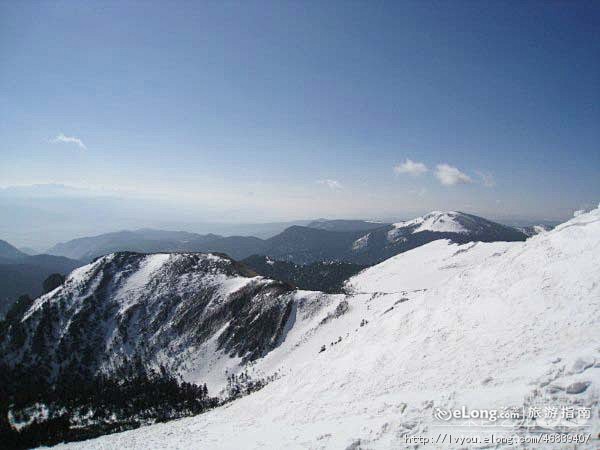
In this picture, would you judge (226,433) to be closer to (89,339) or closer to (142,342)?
(142,342)

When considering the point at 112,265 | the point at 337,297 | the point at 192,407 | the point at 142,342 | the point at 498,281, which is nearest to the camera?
the point at 498,281

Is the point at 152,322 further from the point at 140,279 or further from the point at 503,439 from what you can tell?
the point at 503,439

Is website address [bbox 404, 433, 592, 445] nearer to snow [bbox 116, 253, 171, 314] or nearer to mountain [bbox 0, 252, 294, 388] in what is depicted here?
mountain [bbox 0, 252, 294, 388]

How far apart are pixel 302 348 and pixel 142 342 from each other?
64.5 meters

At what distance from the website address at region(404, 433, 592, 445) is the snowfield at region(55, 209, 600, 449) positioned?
148 millimetres

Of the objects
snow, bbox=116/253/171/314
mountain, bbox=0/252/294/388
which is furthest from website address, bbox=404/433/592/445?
snow, bbox=116/253/171/314

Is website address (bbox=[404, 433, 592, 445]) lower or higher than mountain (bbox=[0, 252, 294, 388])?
higher

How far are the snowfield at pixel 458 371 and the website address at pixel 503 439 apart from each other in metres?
0.15

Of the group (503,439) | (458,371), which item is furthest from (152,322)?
(503,439)

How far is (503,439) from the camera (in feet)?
45.5

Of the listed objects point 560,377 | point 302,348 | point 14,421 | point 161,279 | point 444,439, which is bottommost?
point 14,421

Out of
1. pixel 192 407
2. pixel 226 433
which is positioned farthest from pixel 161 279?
pixel 226 433

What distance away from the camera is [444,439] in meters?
15.2

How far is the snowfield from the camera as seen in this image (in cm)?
1614
